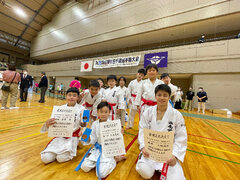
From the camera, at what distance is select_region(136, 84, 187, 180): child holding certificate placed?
4.14 feet

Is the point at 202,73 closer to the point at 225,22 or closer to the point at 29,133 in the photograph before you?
the point at 225,22

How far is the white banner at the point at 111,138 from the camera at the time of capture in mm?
1497

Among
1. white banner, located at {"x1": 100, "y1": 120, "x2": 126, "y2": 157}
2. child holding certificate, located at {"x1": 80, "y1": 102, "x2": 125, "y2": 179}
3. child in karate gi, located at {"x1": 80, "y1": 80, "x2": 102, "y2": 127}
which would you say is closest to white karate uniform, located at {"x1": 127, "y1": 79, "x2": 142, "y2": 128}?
child in karate gi, located at {"x1": 80, "y1": 80, "x2": 102, "y2": 127}

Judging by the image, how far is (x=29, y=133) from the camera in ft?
8.52

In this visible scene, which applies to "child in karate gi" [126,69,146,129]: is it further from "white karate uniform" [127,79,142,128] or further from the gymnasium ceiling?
the gymnasium ceiling

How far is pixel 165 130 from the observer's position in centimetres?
145

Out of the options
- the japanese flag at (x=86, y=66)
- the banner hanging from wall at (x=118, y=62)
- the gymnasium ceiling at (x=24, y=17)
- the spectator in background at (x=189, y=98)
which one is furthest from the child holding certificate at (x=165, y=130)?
the gymnasium ceiling at (x=24, y=17)

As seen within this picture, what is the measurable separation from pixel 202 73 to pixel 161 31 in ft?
16.8

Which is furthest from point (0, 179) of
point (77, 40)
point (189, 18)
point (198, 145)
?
point (77, 40)

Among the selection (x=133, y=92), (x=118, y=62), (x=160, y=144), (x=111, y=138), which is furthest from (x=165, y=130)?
(x=118, y=62)

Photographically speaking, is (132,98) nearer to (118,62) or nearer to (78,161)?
(78,161)

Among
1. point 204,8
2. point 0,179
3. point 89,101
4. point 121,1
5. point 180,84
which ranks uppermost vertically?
point 121,1

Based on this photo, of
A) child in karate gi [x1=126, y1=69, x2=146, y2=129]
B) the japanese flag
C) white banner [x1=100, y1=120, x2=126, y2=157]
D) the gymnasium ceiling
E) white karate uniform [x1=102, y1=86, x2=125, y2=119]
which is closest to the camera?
white banner [x1=100, y1=120, x2=126, y2=157]

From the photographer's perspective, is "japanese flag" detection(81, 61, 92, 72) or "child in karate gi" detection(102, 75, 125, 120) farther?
"japanese flag" detection(81, 61, 92, 72)
